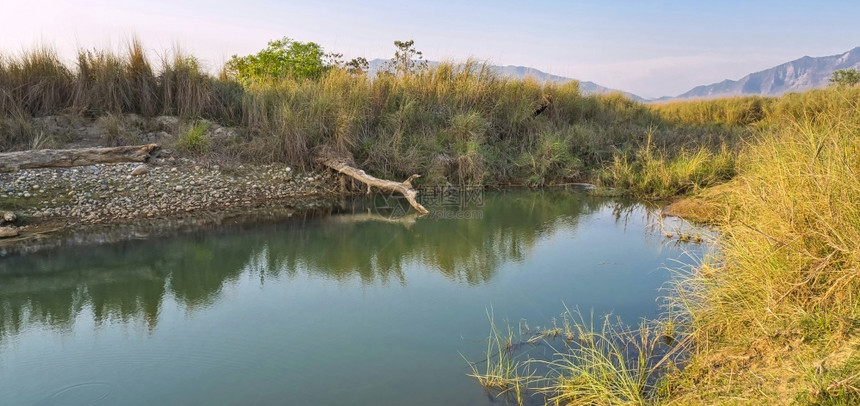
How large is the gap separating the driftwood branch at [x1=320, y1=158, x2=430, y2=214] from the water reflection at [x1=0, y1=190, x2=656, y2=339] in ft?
1.35

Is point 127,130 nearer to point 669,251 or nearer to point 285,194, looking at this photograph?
point 285,194

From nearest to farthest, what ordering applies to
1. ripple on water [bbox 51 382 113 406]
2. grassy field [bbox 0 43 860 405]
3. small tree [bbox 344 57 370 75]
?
grassy field [bbox 0 43 860 405]
ripple on water [bbox 51 382 113 406]
small tree [bbox 344 57 370 75]

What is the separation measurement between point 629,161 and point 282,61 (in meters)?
9.62

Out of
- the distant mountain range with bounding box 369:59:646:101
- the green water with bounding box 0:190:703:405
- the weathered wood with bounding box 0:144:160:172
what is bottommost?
the green water with bounding box 0:190:703:405

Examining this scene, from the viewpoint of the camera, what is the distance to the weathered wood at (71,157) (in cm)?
718

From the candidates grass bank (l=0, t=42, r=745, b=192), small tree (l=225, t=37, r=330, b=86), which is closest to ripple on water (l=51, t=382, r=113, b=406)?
Result: grass bank (l=0, t=42, r=745, b=192)

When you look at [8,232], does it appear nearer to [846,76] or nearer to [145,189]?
[145,189]

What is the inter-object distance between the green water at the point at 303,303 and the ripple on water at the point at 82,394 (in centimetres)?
1

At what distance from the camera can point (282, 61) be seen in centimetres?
1473

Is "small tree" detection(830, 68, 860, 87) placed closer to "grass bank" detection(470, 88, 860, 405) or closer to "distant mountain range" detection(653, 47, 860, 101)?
"grass bank" detection(470, 88, 860, 405)

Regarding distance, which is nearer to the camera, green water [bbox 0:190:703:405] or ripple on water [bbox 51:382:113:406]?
ripple on water [bbox 51:382:113:406]

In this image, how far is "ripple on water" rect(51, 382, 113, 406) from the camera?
2.98 metres

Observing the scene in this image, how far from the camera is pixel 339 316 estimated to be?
421 cm

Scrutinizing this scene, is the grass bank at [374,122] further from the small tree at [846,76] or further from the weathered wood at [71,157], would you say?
the small tree at [846,76]
